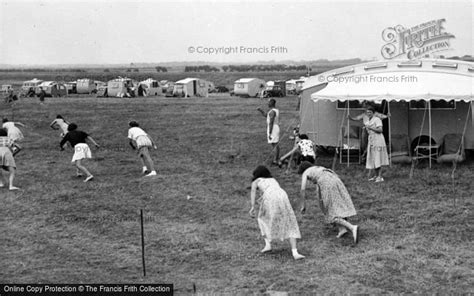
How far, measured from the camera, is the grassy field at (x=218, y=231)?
6.72 meters

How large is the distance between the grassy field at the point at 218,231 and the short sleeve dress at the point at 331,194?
1.36ft

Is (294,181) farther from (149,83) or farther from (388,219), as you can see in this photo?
(149,83)

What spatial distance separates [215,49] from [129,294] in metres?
10.1

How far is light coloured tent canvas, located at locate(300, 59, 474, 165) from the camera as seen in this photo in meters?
13.1

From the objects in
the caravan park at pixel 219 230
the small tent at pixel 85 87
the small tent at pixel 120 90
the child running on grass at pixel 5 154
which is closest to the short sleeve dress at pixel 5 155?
the child running on grass at pixel 5 154

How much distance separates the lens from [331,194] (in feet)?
26.2

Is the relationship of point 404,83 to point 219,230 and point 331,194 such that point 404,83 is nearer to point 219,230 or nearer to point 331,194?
point 331,194

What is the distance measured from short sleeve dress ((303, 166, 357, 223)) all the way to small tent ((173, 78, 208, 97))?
40.0 m

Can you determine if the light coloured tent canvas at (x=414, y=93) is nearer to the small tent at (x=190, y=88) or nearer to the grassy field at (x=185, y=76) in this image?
the small tent at (x=190, y=88)

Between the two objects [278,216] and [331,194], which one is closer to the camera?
[278,216]

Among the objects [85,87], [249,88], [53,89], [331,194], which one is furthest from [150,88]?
[331,194]

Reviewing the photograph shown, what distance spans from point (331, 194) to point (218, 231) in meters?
2.01

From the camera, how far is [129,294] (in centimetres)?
555

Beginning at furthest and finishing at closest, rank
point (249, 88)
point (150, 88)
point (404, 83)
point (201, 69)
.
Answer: point (201, 69)
point (150, 88)
point (249, 88)
point (404, 83)
